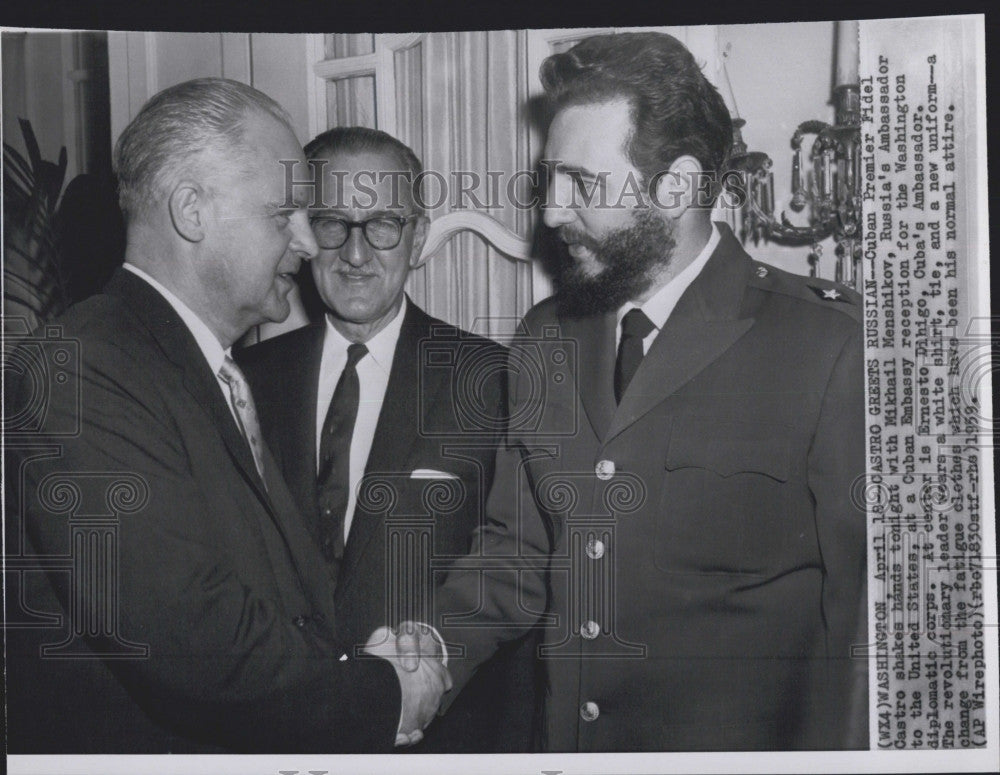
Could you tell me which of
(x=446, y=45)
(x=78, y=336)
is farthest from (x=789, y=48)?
(x=78, y=336)

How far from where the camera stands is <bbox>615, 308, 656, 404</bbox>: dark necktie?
2791 mm

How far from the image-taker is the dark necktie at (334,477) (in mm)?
2824

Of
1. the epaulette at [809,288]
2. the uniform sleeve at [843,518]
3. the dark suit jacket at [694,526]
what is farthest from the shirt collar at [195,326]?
the uniform sleeve at [843,518]

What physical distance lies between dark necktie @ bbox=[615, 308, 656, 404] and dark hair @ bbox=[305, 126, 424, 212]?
599 millimetres

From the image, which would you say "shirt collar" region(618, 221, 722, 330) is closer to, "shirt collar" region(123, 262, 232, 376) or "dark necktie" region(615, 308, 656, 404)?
"dark necktie" region(615, 308, 656, 404)

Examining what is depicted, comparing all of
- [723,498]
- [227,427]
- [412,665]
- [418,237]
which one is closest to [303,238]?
[418,237]

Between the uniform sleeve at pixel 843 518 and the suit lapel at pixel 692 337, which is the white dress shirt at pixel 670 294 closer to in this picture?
the suit lapel at pixel 692 337

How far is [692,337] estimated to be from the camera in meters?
2.77

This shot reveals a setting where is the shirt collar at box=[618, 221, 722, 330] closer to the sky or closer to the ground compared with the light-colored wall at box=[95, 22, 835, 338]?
closer to the ground

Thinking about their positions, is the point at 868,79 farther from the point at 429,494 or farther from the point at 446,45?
the point at 429,494

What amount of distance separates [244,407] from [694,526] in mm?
1155

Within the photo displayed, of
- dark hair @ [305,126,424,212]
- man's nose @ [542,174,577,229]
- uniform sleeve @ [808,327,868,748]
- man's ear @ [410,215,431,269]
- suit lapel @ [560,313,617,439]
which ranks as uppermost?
dark hair @ [305,126,424,212]

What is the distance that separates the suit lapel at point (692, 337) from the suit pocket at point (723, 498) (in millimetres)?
107

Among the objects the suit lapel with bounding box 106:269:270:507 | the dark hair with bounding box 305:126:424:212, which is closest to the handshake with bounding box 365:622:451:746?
the suit lapel with bounding box 106:269:270:507
